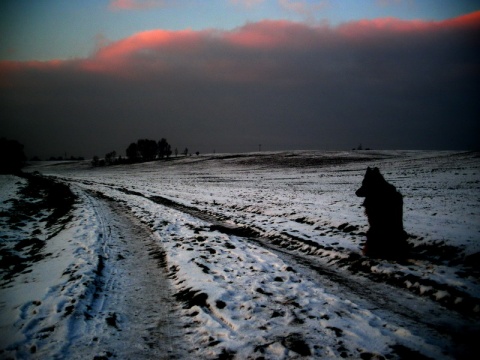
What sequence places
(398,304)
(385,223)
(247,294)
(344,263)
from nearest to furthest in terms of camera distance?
(398,304), (247,294), (385,223), (344,263)

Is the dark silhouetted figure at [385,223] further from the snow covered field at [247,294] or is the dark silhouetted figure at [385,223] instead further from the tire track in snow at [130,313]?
the tire track in snow at [130,313]

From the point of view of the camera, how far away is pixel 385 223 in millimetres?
7906

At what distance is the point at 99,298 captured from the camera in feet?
20.9

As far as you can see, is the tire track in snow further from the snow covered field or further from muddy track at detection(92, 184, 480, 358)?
muddy track at detection(92, 184, 480, 358)

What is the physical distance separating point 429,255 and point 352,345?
531cm

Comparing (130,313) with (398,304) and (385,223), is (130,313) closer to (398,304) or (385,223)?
(398,304)

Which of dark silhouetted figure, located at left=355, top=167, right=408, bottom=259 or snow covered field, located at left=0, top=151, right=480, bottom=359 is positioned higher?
dark silhouetted figure, located at left=355, top=167, right=408, bottom=259

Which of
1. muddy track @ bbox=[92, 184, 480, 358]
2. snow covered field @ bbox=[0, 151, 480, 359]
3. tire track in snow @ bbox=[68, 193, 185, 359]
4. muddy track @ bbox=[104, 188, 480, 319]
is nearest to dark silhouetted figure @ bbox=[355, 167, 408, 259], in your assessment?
snow covered field @ bbox=[0, 151, 480, 359]

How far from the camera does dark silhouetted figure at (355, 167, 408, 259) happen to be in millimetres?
7923

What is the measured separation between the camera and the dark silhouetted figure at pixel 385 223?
7.92 meters

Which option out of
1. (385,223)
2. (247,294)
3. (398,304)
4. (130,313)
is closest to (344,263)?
(385,223)

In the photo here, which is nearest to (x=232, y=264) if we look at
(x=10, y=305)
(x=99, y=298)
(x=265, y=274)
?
(x=265, y=274)

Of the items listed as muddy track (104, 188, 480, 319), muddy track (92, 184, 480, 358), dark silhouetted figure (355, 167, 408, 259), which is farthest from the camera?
dark silhouetted figure (355, 167, 408, 259)

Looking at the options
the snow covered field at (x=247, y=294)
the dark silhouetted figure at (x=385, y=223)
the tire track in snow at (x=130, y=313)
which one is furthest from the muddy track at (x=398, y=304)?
the tire track in snow at (x=130, y=313)
